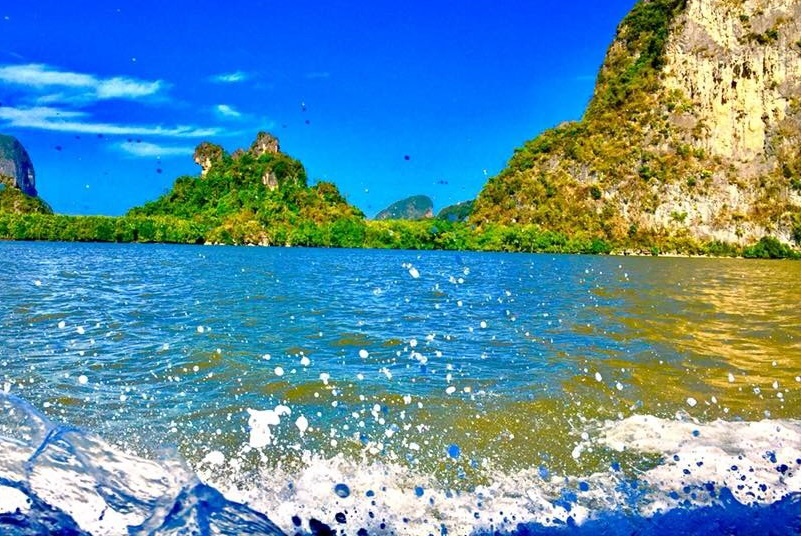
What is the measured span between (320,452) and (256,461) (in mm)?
651

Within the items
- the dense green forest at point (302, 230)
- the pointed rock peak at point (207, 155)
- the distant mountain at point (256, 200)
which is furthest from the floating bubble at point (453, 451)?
the pointed rock peak at point (207, 155)

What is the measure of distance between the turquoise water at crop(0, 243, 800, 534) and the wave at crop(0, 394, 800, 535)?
29 mm

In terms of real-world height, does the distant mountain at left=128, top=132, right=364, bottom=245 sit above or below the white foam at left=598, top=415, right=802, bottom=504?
above

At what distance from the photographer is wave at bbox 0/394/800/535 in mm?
4672

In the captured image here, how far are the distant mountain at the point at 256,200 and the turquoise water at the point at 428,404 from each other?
341ft

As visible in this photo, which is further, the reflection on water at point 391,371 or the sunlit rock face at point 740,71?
the sunlit rock face at point 740,71

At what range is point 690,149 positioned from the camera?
415 ft

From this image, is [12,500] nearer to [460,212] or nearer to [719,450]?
[719,450]

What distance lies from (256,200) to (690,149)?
9496cm

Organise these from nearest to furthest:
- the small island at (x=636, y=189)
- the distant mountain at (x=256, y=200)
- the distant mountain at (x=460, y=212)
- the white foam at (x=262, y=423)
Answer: the white foam at (x=262, y=423) < the small island at (x=636, y=189) < the distant mountain at (x=256, y=200) < the distant mountain at (x=460, y=212)

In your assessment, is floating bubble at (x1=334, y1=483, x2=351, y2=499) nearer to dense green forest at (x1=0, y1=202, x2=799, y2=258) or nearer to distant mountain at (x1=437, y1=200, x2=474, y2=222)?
dense green forest at (x1=0, y1=202, x2=799, y2=258)

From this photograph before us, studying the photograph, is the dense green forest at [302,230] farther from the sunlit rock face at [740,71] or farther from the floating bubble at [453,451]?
the floating bubble at [453,451]

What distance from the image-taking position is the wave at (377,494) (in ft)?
15.3

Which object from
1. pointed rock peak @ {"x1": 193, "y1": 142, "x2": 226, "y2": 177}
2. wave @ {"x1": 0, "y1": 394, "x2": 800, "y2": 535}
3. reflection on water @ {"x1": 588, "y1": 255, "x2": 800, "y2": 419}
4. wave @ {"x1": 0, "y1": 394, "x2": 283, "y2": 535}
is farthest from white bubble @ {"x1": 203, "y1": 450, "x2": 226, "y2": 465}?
pointed rock peak @ {"x1": 193, "y1": 142, "x2": 226, "y2": 177}
